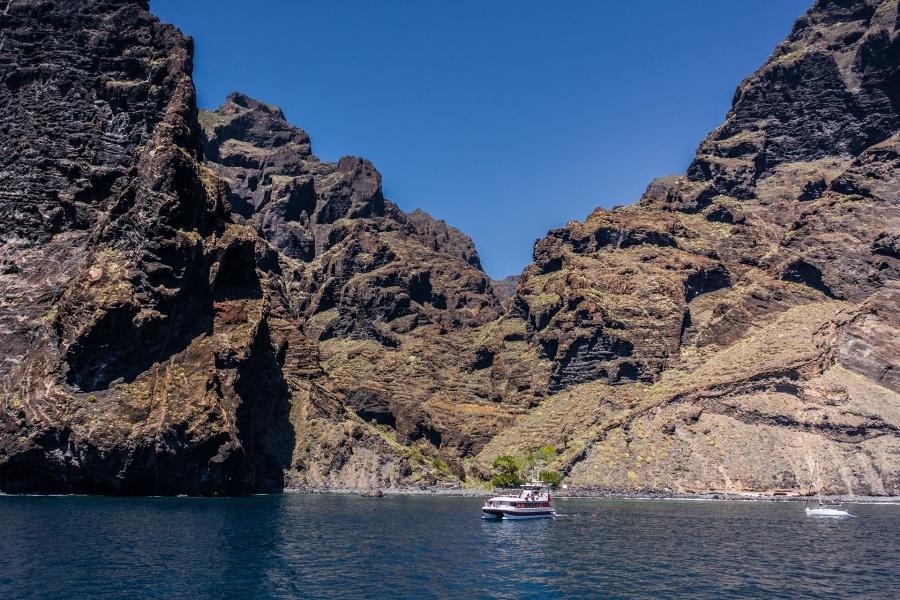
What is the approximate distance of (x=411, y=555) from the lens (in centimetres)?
8594

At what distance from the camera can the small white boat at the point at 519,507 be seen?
451ft

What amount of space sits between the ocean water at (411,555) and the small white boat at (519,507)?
362cm

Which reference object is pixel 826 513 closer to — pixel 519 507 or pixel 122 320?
pixel 519 507

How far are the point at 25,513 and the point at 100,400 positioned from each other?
4386 centimetres

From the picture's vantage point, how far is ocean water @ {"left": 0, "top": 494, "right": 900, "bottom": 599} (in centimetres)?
6594

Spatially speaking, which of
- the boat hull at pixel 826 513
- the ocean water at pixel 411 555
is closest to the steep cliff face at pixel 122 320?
the ocean water at pixel 411 555

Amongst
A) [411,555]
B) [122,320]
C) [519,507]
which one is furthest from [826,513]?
[122,320]

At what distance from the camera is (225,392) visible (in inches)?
6781

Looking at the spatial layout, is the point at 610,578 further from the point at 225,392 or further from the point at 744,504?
the point at 744,504

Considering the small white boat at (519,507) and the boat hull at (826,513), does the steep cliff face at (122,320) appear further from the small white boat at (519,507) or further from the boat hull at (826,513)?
the boat hull at (826,513)

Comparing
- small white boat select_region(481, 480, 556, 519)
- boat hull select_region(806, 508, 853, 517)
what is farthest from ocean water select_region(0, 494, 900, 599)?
boat hull select_region(806, 508, 853, 517)

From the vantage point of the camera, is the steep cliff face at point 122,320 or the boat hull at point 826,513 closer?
the steep cliff face at point 122,320

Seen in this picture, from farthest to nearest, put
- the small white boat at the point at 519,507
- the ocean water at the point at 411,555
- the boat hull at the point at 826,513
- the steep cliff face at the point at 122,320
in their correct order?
the boat hull at the point at 826,513, the steep cliff face at the point at 122,320, the small white boat at the point at 519,507, the ocean water at the point at 411,555

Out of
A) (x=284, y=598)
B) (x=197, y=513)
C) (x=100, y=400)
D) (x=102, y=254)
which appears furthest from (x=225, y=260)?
(x=284, y=598)
